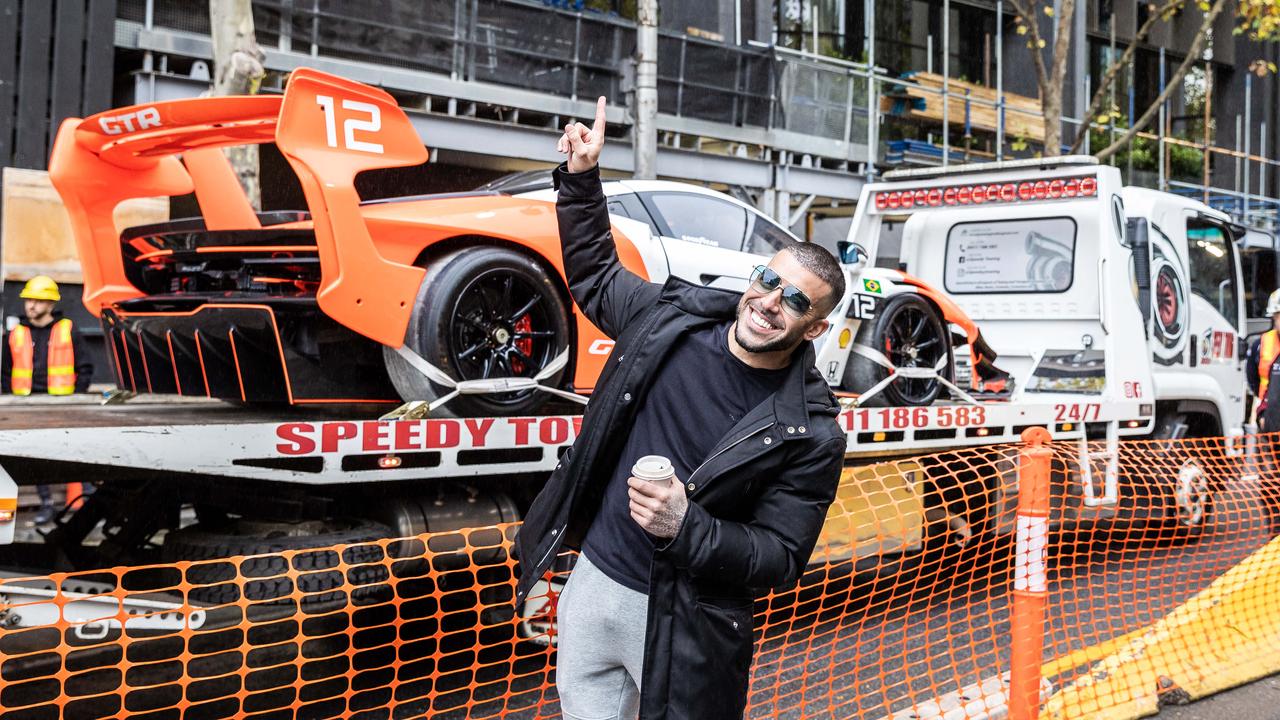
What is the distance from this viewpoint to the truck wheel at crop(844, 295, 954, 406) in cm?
654

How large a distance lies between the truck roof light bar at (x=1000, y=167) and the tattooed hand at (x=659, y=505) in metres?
6.26

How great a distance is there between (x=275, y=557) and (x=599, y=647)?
7.27 ft

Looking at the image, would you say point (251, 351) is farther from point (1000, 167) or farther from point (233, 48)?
point (1000, 167)

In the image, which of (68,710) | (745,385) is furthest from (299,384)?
(745,385)

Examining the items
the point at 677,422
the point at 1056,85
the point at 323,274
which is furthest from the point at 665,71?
the point at 677,422

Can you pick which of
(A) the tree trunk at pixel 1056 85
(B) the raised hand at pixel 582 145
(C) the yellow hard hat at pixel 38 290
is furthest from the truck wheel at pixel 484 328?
(A) the tree trunk at pixel 1056 85

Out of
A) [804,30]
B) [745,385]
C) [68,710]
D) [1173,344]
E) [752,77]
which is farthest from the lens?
[804,30]

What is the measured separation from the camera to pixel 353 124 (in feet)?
14.5

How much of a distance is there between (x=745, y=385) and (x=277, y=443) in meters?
2.15

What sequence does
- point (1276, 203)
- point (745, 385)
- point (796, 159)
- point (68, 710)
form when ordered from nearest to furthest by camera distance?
1. point (745, 385)
2. point (68, 710)
3. point (796, 159)
4. point (1276, 203)

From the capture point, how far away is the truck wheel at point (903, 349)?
21.5 ft

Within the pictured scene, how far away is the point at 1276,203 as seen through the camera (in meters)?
27.8

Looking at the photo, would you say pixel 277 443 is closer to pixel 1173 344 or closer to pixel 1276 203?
pixel 1173 344

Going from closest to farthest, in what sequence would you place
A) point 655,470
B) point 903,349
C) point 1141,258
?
point 655,470 < point 903,349 < point 1141,258
